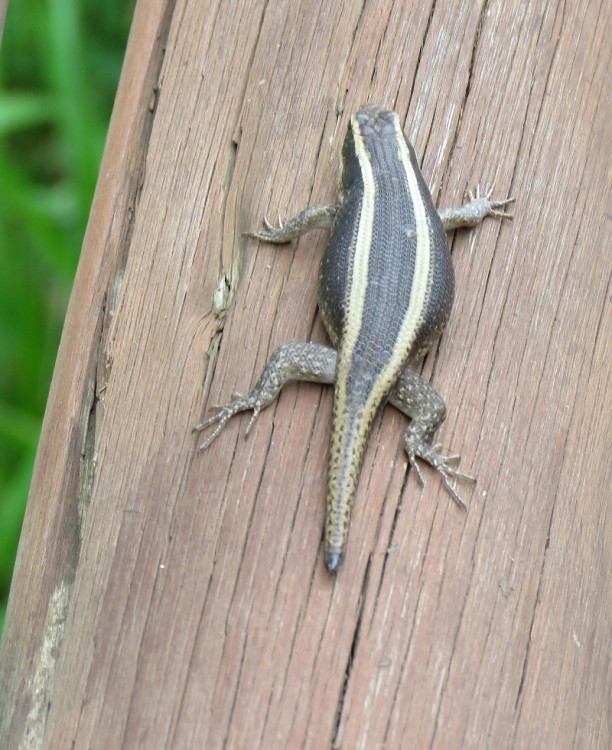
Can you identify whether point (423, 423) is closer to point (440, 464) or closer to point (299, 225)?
point (440, 464)

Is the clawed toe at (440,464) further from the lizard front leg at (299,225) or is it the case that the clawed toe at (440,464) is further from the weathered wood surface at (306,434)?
the lizard front leg at (299,225)

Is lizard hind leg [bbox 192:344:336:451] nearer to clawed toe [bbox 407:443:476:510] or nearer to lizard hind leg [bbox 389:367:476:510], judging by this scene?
lizard hind leg [bbox 389:367:476:510]

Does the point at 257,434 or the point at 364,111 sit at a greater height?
the point at 364,111

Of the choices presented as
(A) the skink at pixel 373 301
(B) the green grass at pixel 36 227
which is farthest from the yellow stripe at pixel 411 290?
(B) the green grass at pixel 36 227

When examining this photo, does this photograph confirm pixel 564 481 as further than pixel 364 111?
No

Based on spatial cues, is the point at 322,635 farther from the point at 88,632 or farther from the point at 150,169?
the point at 150,169

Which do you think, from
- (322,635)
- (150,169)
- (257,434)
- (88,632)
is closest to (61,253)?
(150,169)
